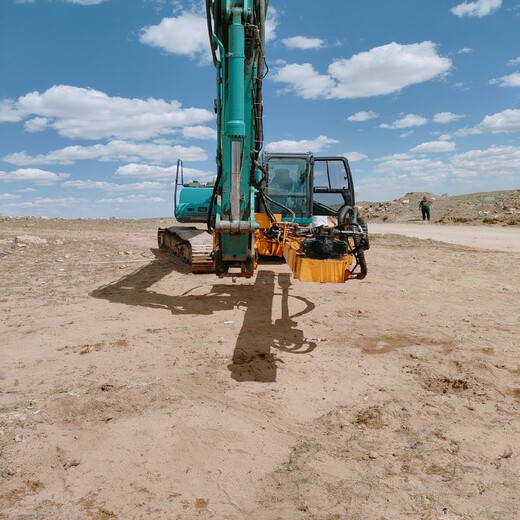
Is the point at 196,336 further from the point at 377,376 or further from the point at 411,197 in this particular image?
the point at 411,197

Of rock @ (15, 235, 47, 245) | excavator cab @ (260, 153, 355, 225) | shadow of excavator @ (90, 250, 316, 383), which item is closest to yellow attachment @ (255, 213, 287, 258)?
shadow of excavator @ (90, 250, 316, 383)

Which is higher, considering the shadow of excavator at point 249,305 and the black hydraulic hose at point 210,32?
the black hydraulic hose at point 210,32

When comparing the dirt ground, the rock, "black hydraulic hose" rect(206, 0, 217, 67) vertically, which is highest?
"black hydraulic hose" rect(206, 0, 217, 67)

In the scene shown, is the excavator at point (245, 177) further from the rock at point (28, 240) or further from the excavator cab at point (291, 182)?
the rock at point (28, 240)

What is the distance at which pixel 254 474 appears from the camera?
2.97 meters

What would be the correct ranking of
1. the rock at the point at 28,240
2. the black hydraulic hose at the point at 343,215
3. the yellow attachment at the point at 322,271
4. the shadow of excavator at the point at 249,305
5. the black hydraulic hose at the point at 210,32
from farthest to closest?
the rock at the point at 28,240, the black hydraulic hose at the point at 210,32, the black hydraulic hose at the point at 343,215, the shadow of excavator at the point at 249,305, the yellow attachment at the point at 322,271

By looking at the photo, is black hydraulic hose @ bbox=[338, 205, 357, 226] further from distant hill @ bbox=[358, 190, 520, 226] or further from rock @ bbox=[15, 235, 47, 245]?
distant hill @ bbox=[358, 190, 520, 226]

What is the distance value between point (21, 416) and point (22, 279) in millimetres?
5833

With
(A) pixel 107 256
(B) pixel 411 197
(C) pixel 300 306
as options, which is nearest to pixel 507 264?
(C) pixel 300 306

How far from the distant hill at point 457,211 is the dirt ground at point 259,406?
20735 mm

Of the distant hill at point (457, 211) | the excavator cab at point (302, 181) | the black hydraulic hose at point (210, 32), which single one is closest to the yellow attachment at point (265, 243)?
the black hydraulic hose at point (210, 32)

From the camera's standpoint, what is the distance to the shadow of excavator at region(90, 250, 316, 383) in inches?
188

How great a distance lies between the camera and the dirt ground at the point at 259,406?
277 centimetres

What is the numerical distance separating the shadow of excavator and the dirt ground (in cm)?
4
